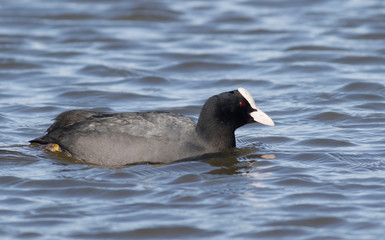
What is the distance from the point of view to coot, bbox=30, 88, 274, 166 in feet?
26.4

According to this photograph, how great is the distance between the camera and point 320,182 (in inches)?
298

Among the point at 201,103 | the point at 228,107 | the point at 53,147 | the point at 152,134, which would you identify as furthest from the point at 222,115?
the point at 201,103

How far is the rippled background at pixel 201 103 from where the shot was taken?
6605 mm

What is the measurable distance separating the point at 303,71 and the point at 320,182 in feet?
20.0

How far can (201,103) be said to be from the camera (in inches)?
447

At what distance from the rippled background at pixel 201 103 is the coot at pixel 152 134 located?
15 cm

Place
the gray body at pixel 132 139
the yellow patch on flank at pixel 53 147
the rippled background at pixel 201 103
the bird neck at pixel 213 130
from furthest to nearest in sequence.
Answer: the yellow patch on flank at pixel 53 147
the bird neck at pixel 213 130
the gray body at pixel 132 139
the rippled background at pixel 201 103

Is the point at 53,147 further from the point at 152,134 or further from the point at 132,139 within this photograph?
the point at 152,134

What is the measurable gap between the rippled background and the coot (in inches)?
5.7

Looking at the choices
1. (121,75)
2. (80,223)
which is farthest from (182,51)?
(80,223)

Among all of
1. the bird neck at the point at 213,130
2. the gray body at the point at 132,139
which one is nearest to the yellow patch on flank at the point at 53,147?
the gray body at the point at 132,139

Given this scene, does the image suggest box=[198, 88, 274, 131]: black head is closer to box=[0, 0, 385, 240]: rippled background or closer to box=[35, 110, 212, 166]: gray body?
box=[35, 110, 212, 166]: gray body

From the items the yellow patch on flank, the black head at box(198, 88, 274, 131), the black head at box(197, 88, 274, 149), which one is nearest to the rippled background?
the yellow patch on flank

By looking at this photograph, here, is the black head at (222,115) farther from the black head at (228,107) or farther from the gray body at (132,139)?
the gray body at (132,139)
